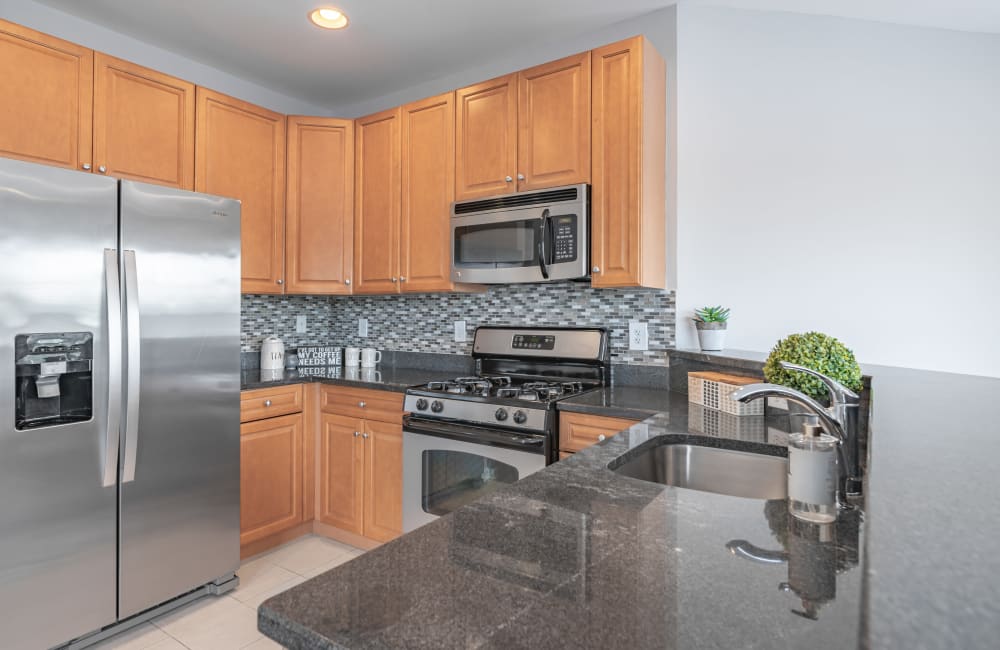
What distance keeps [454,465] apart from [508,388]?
42 centimetres

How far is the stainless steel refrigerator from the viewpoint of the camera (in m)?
1.76

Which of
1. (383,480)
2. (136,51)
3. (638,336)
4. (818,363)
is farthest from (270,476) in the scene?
(818,363)

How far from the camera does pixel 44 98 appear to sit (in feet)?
7.17

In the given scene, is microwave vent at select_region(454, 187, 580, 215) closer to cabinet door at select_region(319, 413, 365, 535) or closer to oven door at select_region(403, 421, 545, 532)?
oven door at select_region(403, 421, 545, 532)

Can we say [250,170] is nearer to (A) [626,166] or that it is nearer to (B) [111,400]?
(B) [111,400]

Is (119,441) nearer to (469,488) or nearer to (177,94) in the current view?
(469,488)

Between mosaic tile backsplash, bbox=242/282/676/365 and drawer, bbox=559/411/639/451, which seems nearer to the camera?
drawer, bbox=559/411/639/451

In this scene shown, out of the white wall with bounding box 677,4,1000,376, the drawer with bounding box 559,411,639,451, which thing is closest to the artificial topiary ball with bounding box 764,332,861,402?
the drawer with bounding box 559,411,639,451

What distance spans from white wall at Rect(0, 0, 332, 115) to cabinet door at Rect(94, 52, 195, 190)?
343 millimetres

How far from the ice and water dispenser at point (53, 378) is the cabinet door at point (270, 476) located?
742 mm

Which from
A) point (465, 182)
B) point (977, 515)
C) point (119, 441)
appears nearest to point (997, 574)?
point (977, 515)

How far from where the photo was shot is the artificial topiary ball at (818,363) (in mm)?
1472

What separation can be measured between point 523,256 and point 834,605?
206 cm

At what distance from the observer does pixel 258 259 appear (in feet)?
9.66
